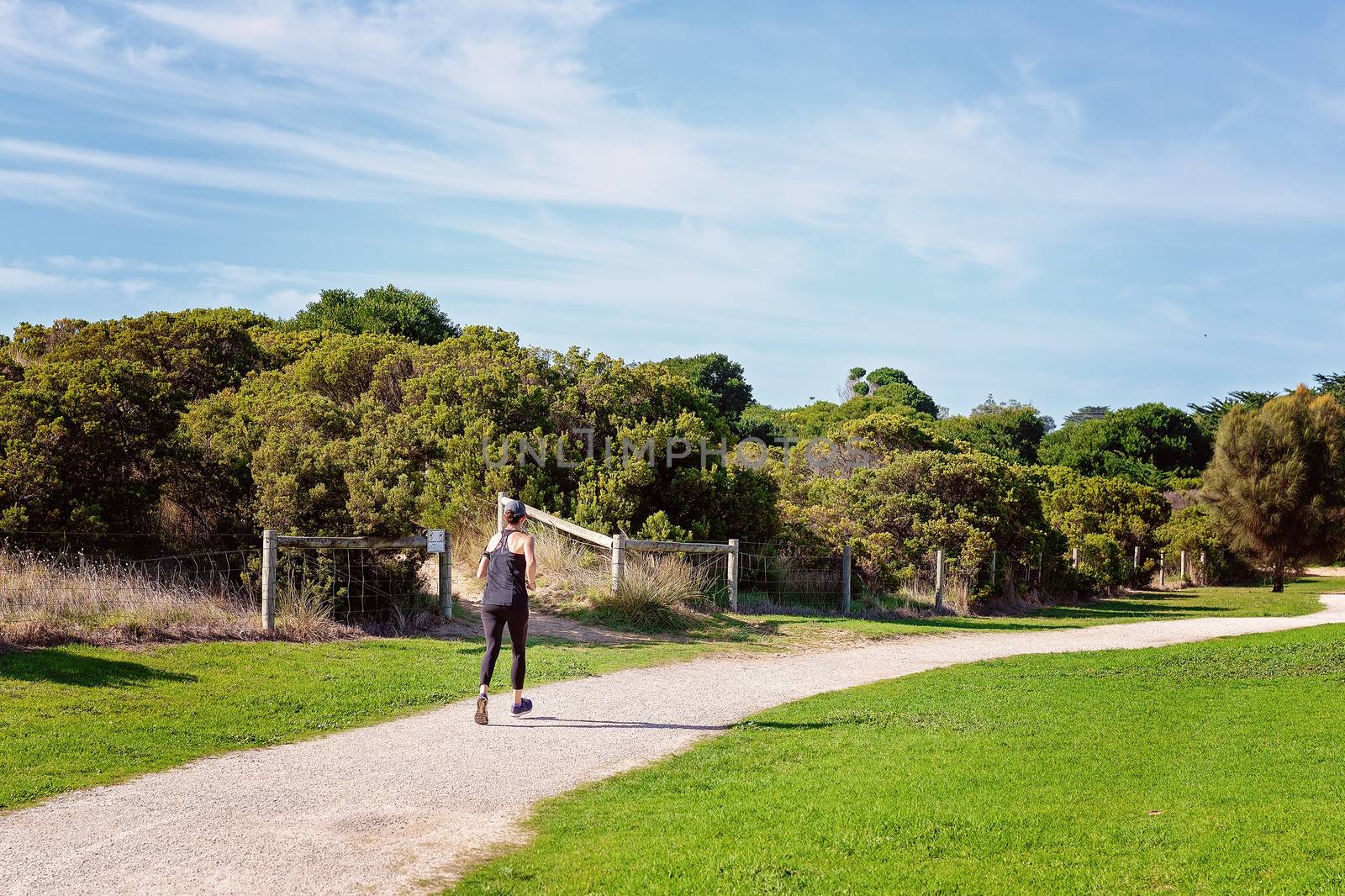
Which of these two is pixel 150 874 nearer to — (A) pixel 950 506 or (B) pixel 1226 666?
(B) pixel 1226 666

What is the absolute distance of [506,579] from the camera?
31.6ft

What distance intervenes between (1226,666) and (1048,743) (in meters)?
6.60

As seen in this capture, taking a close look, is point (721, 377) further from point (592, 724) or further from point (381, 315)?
point (592, 724)

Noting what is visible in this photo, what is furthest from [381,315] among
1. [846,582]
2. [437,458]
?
[846,582]

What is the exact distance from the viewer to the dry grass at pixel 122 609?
1145 centimetres

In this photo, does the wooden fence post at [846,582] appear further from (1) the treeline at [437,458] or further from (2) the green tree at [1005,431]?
(2) the green tree at [1005,431]

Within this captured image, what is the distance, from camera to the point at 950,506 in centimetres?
2608

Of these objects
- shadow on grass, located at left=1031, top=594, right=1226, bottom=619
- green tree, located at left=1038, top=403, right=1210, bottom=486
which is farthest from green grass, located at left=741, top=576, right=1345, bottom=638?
green tree, located at left=1038, top=403, right=1210, bottom=486

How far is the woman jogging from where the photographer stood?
9.52m

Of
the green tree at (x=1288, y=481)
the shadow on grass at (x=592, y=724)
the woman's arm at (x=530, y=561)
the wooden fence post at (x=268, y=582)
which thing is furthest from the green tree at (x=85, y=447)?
the green tree at (x=1288, y=481)

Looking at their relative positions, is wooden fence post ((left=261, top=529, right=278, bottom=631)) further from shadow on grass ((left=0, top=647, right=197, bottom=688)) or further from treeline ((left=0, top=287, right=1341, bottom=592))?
shadow on grass ((left=0, top=647, right=197, bottom=688))

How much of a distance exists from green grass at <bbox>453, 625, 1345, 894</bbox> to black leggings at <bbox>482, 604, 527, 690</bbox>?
1.97m

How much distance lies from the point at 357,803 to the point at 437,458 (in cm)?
1622

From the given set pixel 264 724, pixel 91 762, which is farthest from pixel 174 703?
pixel 91 762
